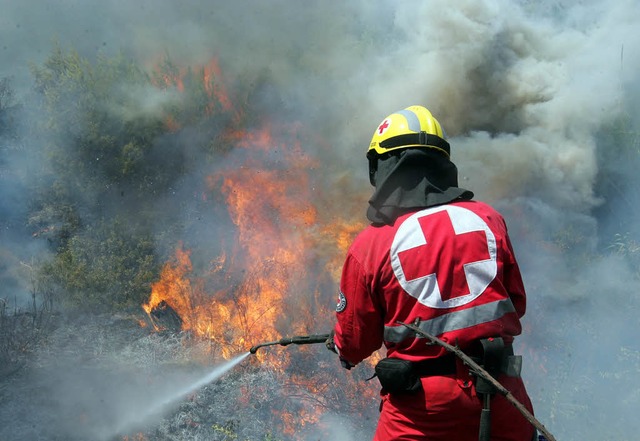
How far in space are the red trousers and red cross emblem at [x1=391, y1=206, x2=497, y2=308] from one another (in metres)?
0.31

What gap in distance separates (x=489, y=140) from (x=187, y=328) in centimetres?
540

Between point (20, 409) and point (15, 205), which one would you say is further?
point (15, 205)

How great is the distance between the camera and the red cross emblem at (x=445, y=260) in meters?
2.02

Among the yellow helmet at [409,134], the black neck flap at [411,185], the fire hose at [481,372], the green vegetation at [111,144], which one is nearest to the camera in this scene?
the fire hose at [481,372]

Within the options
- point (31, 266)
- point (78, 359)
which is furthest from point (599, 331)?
point (31, 266)

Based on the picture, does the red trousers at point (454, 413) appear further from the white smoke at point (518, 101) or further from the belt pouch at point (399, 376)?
the white smoke at point (518, 101)

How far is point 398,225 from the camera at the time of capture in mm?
2148

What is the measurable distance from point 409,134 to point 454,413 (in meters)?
1.21

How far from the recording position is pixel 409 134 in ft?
7.77

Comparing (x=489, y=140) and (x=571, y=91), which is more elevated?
(x=571, y=91)

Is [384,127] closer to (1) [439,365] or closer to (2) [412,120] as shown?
(2) [412,120]

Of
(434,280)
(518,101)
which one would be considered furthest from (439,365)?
(518,101)

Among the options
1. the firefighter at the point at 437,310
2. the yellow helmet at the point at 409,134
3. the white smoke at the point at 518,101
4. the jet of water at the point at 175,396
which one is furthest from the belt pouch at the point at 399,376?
the white smoke at the point at 518,101

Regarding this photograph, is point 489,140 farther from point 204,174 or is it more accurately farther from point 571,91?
point 204,174
